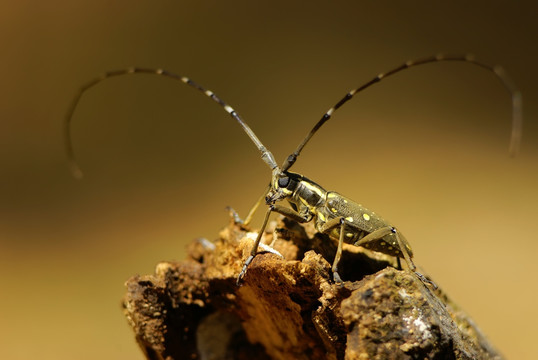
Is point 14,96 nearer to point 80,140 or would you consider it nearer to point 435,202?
point 80,140

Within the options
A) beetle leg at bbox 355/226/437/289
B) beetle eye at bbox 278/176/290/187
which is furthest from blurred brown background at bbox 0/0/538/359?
beetle leg at bbox 355/226/437/289

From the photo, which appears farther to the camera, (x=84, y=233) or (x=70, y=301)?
(x=84, y=233)

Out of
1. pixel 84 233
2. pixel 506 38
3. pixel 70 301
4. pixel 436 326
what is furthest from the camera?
pixel 506 38

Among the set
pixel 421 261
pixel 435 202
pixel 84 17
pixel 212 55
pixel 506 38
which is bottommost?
pixel 421 261

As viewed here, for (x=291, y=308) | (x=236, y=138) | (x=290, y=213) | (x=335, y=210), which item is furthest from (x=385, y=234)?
(x=236, y=138)

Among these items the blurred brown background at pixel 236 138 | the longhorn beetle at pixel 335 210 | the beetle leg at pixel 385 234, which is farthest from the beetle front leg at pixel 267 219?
the blurred brown background at pixel 236 138

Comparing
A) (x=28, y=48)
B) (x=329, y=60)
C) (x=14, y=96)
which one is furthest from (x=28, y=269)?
(x=329, y=60)

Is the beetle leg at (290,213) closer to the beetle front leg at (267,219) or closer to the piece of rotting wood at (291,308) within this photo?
the beetle front leg at (267,219)

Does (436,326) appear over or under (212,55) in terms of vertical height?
under
